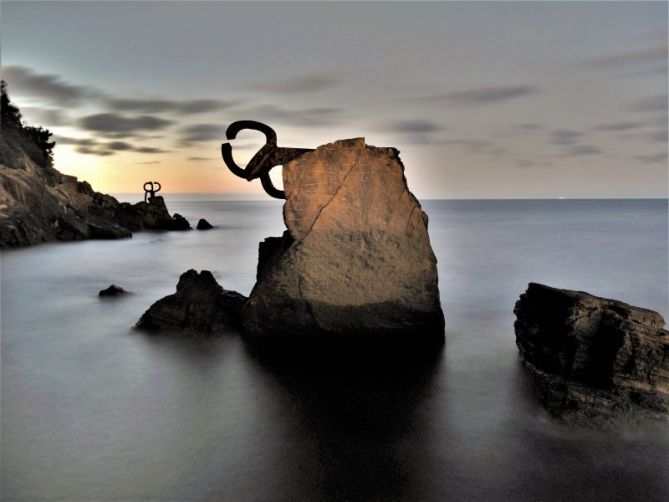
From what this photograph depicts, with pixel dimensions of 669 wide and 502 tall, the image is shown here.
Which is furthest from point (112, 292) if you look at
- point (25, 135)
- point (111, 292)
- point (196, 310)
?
point (25, 135)

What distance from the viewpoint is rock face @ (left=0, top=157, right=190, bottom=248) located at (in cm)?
1755

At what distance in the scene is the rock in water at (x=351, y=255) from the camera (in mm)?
6191

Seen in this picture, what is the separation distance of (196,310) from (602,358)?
4674 mm

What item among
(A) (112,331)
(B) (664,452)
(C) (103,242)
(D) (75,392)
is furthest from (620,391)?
(C) (103,242)

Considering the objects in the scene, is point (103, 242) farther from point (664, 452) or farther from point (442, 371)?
point (664, 452)

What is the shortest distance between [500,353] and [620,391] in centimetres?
195

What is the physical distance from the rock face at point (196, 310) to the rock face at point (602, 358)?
3.83 metres

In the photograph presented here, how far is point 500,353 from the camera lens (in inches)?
247

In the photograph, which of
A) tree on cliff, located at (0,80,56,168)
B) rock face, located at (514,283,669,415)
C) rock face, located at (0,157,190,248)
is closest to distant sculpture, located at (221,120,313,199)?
rock face, located at (514,283,669,415)

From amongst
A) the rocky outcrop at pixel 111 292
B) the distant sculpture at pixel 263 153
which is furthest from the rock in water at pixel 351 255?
the rocky outcrop at pixel 111 292

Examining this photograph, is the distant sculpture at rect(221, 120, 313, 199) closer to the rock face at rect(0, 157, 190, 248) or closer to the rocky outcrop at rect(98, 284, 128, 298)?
the rocky outcrop at rect(98, 284, 128, 298)

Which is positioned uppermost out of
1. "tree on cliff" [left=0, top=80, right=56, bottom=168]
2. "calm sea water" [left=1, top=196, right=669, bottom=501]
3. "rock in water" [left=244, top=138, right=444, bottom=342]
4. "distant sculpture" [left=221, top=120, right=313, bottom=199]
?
"tree on cliff" [left=0, top=80, right=56, bottom=168]

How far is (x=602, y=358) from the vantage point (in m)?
4.56

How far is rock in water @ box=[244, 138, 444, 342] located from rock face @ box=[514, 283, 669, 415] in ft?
5.55
